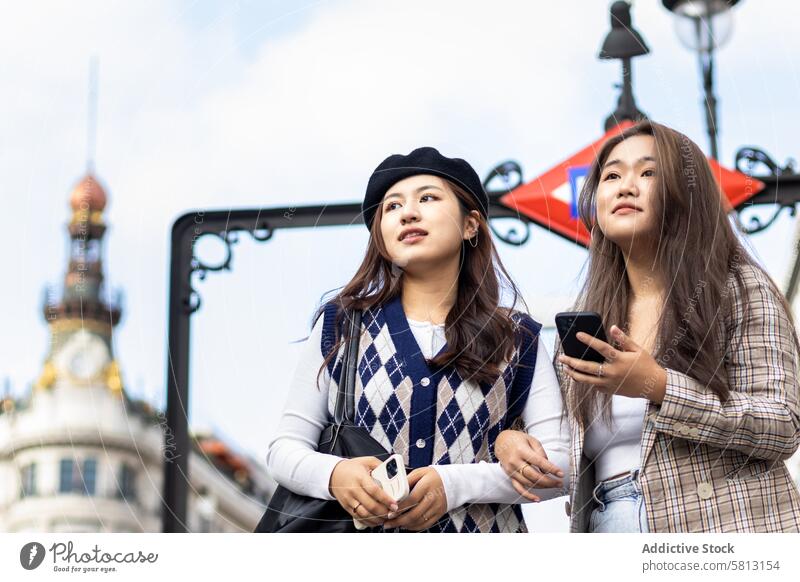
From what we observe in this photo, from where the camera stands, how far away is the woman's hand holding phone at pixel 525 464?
98 centimetres

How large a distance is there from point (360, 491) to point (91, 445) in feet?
1.13

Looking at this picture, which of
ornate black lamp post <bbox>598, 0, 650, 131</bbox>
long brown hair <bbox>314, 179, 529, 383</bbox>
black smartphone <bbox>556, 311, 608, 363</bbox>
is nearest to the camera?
black smartphone <bbox>556, 311, 608, 363</bbox>

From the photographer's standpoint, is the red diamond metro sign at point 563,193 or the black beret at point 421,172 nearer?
the black beret at point 421,172

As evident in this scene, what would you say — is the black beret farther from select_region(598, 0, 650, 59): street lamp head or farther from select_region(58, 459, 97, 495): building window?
select_region(58, 459, 97, 495): building window

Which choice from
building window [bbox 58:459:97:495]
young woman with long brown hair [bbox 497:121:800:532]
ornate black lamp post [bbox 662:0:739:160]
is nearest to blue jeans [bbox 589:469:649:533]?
young woman with long brown hair [bbox 497:121:800:532]

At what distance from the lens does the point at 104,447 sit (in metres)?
1.17

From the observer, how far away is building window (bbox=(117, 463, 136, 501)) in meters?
1.15

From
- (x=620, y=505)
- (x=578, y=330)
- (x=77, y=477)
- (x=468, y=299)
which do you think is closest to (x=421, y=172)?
(x=468, y=299)

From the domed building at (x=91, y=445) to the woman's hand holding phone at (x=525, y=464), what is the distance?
228 mm

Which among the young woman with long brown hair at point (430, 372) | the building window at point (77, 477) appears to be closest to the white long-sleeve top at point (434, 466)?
the young woman with long brown hair at point (430, 372)

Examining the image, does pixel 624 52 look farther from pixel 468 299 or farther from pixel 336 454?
pixel 336 454

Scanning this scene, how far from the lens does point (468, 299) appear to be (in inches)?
41.7

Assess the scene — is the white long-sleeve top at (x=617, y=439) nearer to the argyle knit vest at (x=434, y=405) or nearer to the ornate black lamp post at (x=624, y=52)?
the argyle knit vest at (x=434, y=405)
